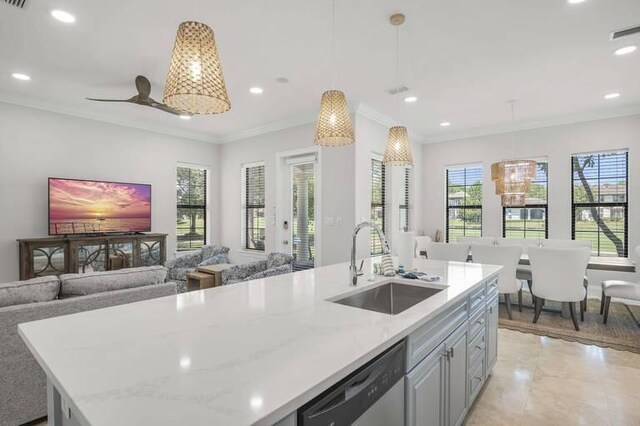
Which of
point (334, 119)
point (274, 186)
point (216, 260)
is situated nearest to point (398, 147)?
point (334, 119)

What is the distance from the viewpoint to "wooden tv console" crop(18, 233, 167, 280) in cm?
425

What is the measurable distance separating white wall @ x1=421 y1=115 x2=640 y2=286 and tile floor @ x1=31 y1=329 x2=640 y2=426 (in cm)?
276

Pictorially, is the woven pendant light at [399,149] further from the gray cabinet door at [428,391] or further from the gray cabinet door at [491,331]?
the gray cabinet door at [428,391]

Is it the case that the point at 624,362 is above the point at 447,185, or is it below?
below

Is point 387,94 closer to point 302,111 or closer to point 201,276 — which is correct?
point 302,111

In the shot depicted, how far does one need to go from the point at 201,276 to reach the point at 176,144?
2.88 m

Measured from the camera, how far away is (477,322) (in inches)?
87.2

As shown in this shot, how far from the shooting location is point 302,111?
201 inches

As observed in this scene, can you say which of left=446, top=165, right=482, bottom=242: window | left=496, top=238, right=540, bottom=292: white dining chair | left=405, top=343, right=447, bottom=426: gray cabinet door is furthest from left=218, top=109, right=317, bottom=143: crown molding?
left=405, top=343, right=447, bottom=426: gray cabinet door

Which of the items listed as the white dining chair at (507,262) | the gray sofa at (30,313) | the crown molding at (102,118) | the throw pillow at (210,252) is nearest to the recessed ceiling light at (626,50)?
the white dining chair at (507,262)

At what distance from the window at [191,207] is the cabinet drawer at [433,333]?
545 centimetres

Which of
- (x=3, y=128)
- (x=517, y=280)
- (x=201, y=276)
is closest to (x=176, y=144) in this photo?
(x=3, y=128)

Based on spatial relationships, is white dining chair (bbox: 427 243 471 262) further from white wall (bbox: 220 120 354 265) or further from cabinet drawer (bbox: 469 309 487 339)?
cabinet drawer (bbox: 469 309 487 339)

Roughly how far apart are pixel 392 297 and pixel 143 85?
362cm
